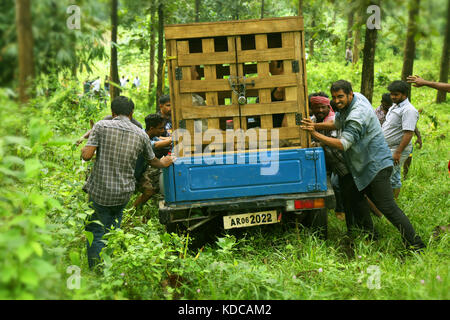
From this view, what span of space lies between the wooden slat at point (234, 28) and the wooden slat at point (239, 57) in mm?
194

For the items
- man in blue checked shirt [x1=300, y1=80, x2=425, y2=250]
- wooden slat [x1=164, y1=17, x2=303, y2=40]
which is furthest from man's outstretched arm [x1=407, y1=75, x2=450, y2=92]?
wooden slat [x1=164, y1=17, x2=303, y2=40]

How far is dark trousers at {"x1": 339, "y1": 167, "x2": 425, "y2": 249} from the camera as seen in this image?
468cm

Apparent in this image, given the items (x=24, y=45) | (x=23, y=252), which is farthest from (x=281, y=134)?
(x=23, y=252)

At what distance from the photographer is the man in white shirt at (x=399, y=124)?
5867 millimetres

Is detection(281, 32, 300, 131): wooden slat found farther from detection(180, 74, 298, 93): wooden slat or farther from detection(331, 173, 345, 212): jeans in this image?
detection(331, 173, 345, 212): jeans

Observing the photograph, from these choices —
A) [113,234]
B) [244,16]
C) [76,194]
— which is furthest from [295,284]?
[244,16]

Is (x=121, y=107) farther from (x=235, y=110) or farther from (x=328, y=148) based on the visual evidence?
(x=328, y=148)

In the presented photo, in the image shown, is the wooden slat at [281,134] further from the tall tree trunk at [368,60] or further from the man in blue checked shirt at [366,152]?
the tall tree trunk at [368,60]

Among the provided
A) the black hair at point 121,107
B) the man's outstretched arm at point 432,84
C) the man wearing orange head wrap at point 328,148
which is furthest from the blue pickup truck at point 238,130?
the man's outstretched arm at point 432,84

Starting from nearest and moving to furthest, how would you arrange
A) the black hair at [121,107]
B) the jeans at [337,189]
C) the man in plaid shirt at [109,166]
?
the man in plaid shirt at [109,166]
the black hair at [121,107]
the jeans at [337,189]

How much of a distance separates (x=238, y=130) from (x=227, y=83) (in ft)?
1.69

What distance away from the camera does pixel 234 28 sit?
15.4 ft

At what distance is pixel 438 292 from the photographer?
3287mm
